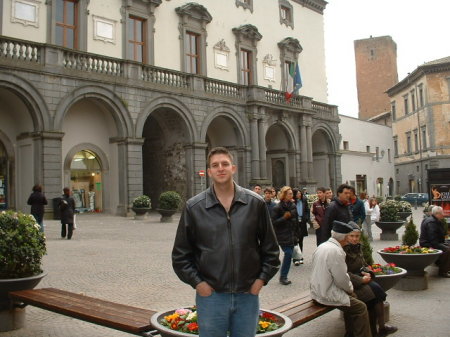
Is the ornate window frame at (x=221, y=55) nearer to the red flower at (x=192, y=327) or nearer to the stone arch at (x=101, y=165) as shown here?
the stone arch at (x=101, y=165)

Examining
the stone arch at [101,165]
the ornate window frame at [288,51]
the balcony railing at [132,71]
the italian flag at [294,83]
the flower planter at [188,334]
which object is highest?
the ornate window frame at [288,51]

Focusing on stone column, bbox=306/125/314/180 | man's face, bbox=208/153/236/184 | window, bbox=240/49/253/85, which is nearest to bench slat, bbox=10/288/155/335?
man's face, bbox=208/153/236/184

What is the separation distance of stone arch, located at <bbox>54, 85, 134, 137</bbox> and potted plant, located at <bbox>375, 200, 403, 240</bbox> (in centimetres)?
1193

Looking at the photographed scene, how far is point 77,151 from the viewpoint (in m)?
22.1

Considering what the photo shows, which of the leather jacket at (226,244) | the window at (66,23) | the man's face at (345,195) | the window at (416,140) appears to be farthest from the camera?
the window at (416,140)

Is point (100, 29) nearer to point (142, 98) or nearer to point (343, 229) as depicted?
point (142, 98)

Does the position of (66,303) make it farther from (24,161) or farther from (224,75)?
(224,75)

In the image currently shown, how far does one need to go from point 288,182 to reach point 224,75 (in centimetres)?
848

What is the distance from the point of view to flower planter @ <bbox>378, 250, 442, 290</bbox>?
7.80 metres

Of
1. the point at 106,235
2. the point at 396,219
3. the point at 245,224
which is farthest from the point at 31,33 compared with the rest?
the point at 245,224

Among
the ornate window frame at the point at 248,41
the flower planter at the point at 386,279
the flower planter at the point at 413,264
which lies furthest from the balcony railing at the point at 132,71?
the flower planter at the point at 386,279

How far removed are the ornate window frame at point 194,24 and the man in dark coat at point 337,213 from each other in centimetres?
1962

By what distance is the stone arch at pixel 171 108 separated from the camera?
73.6 feet

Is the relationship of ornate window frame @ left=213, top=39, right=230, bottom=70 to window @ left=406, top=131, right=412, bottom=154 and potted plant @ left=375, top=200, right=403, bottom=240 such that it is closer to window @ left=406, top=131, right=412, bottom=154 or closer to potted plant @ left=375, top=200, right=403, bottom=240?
potted plant @ left=375, top=200, right=403, bottom=240
